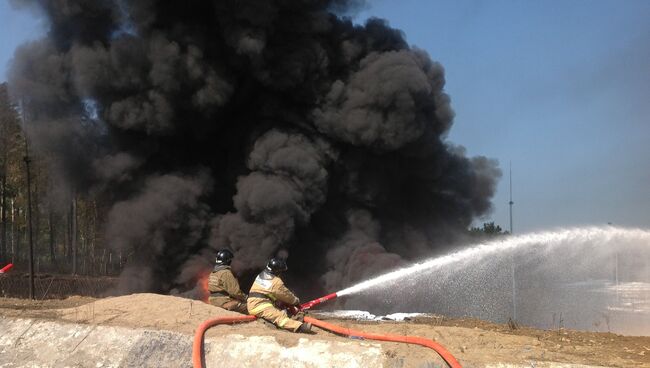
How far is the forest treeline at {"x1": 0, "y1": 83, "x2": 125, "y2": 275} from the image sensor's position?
33219 mm

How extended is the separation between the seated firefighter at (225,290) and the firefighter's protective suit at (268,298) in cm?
230

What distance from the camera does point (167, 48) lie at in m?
26.8

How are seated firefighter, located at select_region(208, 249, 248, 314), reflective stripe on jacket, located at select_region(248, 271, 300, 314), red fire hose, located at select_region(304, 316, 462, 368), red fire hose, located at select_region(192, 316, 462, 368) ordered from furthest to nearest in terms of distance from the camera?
seated firefighter, located at select_region(208, 249, 248, 314), reflective stripe on jacket, located at select_region(248, 271, 300, 314), red fire hose, located at select_region(192, 316, 462, 368), red fire hose, located at select_region(304, 316, 462, 368)

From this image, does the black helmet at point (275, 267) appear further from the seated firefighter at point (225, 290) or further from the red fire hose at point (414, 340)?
the seated firefighter at point (225, 290)

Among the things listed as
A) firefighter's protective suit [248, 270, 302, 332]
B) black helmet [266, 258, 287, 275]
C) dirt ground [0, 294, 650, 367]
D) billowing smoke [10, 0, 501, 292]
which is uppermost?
billowing smoke [10, 0, 501, 292]

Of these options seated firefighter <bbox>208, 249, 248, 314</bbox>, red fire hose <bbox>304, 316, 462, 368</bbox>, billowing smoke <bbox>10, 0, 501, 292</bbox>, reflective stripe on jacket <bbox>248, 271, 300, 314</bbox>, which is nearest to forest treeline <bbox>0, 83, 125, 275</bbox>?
billowing smoke <bbox>10, 0, 501, 292</bbox>

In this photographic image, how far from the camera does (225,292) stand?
38.9 feet

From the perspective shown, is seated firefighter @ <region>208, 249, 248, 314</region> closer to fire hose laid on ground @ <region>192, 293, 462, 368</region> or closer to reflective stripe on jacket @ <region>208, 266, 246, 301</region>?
reflective stripe on jacket @ <region>208, 266, 246, 301</region>

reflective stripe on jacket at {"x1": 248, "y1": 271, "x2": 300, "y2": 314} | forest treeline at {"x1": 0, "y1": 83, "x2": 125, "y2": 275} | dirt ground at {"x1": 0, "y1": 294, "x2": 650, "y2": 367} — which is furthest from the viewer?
forest treeline at {"x1": 0, "y1": 83, "x2": 125, "y2": 275}

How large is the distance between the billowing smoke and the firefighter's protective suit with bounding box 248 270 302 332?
15814mm

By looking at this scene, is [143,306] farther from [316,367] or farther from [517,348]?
[517,348]

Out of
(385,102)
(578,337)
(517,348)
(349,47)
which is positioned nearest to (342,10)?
(349,47)

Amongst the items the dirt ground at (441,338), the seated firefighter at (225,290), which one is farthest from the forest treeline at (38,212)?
the dirt ground at (441,338)

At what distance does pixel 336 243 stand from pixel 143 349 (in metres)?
20.0
